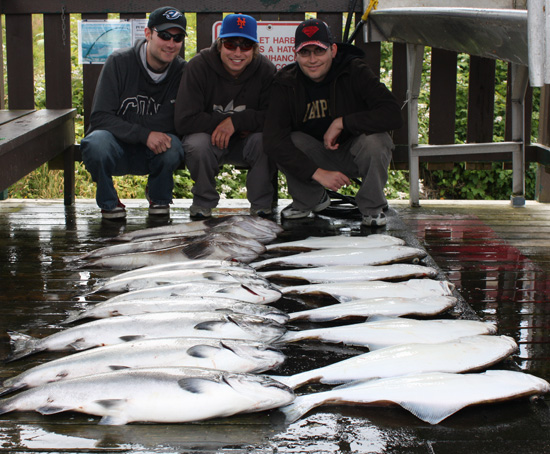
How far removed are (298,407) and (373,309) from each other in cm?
91

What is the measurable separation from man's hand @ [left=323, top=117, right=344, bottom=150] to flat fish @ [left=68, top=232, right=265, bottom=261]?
113 cm

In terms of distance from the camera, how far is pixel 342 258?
402 centimetres

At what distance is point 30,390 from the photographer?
2414 millimetres

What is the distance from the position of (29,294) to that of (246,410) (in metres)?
1.81

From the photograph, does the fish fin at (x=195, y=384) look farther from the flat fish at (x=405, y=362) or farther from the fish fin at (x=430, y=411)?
the fish fin at (x=430, y=411)

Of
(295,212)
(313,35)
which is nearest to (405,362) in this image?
(313,35)

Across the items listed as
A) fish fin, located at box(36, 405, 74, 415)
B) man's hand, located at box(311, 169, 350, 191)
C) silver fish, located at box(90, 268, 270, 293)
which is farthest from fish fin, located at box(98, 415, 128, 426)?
man's hand, located at box(311, 169, 350, 191)

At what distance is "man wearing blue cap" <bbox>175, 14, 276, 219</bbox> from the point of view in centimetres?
548

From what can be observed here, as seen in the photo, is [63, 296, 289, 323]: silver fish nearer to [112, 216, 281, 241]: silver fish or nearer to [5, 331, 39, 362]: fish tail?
[5, 331, 39, 362]: fish tail

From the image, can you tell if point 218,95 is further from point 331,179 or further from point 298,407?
point 298,407

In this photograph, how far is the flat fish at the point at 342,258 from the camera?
402 cm

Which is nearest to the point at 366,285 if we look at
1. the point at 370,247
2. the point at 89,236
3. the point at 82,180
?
the point at 370,247

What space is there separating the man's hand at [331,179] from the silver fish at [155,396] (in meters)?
2.71

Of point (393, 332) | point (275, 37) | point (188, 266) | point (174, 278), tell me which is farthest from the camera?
point (275, 37)
